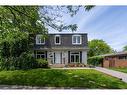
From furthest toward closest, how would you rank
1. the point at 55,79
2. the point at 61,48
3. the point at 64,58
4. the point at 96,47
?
1. the point at 96,47
2. the point at 61,48
3. the point at 64,58
4. the point at 55,79

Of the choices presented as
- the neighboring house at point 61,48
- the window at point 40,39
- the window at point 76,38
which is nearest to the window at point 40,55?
the neighboring house at point 61,48

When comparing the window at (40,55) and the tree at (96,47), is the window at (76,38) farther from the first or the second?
the window at (40,55)

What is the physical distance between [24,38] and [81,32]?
1.94m

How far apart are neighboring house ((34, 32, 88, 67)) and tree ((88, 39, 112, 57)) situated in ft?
0.94

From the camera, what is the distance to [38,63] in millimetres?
11922

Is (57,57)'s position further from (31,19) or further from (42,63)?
(31,19)

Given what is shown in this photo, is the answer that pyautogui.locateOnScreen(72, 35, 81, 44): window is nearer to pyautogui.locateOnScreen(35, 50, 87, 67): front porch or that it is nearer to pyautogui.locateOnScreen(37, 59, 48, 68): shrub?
pyautogui.locateOnScreen(35, 50, 87, 67): front porch

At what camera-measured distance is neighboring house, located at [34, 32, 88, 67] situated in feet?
39.8

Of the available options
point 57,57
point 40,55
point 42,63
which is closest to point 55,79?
point 57,57

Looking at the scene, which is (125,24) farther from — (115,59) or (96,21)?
(115,59)

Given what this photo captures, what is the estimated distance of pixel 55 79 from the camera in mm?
12320

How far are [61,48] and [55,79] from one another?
4.62 ft

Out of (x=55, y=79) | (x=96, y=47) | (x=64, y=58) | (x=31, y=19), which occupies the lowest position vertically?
(x=55, y=79)
